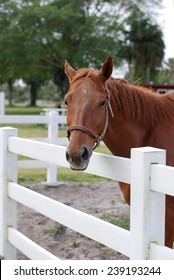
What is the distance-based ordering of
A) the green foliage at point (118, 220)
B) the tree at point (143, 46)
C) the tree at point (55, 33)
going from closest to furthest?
1. the green foliage at point (118, 220)
2. the tree at point (55, 33)
3. the tree at point (143, 46)

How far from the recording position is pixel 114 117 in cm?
331

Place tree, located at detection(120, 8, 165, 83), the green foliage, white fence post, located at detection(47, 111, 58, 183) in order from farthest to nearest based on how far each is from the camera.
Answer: tree, located at detection(120, 8, 165, 83) → white fence post, located at detection(47, 111, 58, 183) → the green foliage

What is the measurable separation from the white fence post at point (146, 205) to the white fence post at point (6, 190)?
2.15 metres

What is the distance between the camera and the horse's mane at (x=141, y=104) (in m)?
3.39

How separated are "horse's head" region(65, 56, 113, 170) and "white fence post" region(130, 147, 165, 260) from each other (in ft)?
1.19

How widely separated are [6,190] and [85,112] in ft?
6.16

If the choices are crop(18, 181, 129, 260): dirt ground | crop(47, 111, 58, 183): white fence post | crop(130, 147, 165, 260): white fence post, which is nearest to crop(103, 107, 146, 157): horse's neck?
crop(130, 147, 165, 260): white fence post

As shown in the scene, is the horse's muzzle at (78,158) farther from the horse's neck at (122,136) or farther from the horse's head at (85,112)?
the horse's neck at (122,136)

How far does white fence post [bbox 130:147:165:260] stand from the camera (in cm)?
232

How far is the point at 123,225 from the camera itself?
18.2ft

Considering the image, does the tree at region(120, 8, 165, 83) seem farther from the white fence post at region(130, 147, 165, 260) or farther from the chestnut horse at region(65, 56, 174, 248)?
the white fence post at region(130, 147, 165, 260)

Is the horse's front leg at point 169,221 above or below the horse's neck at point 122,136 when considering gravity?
below

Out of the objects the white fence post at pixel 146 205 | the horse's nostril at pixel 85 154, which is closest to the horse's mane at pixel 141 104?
the horse's nostril at pixel 85 154

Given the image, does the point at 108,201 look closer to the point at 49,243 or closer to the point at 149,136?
the point at 49,243
